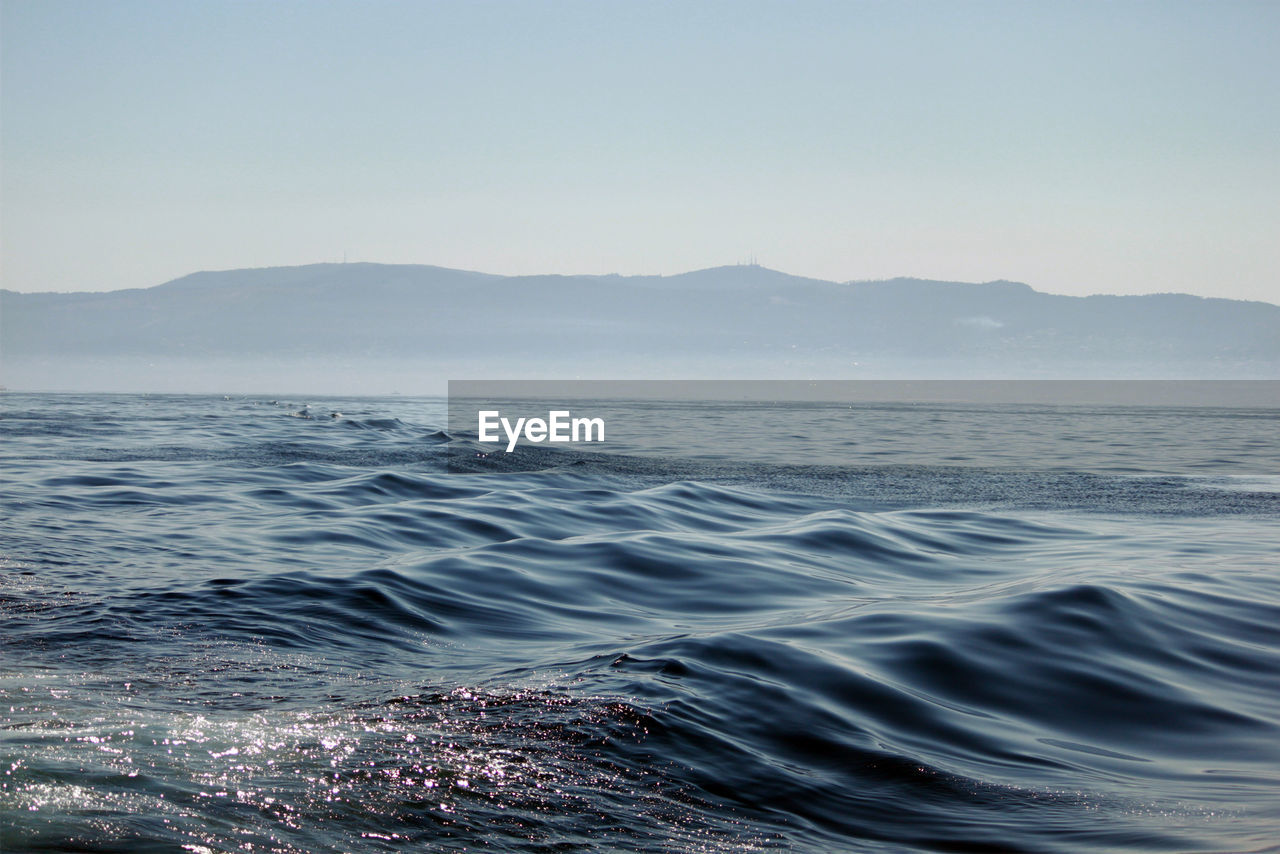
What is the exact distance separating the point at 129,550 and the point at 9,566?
1118 millimetres

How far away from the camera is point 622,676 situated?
18.4 ft

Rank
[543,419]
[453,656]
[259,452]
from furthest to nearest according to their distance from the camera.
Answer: [543,419]
[259,452]
[453,656]

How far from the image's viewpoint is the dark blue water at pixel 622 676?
3848 mm

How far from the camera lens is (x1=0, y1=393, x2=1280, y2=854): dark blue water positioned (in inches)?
151

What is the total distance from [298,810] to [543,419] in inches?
1536

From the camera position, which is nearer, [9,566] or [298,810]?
[298,810]

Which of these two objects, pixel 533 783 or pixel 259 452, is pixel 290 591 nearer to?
pixel 533 783

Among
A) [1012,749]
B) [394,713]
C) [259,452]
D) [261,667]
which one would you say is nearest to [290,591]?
[261,667]

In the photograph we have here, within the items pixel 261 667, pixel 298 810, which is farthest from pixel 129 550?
pixel 298 810

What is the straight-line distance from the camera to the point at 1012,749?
494 centimetres

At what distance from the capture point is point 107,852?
319 centimetres

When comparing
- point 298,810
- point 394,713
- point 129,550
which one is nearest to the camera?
point 298,810

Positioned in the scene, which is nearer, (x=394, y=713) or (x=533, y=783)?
(x=533, y=783)

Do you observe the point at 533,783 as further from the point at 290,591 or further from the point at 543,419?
the point at 543,419
